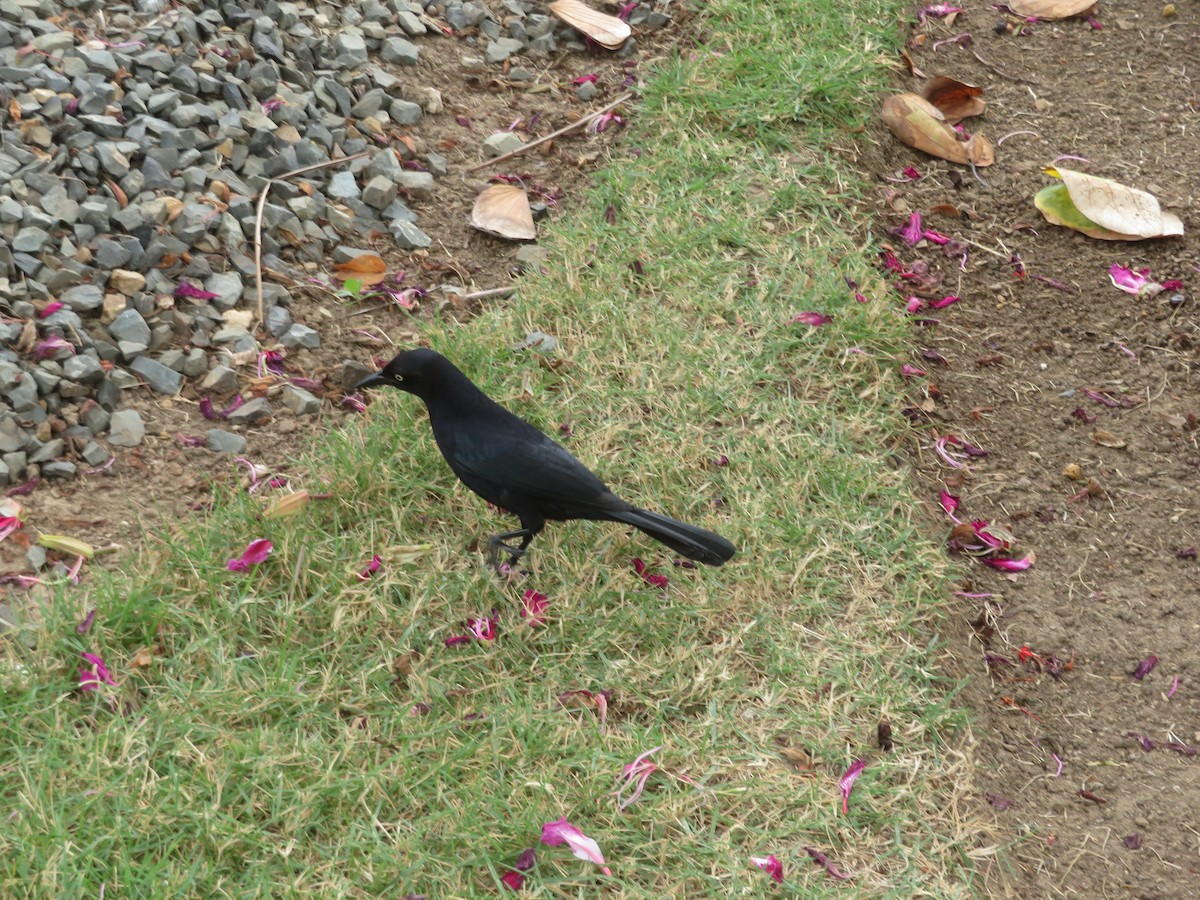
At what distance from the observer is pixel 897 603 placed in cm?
345

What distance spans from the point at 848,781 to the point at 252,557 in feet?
5.38

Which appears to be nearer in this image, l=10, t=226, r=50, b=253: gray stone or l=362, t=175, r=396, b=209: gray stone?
l=10, t=226, r=50, b=253: gray stone

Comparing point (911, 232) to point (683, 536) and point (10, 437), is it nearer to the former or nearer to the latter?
point (683, 536)

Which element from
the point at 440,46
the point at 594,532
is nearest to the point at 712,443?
the point at 594,532

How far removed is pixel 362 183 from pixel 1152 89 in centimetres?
343

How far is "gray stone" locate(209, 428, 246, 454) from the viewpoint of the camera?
3.79m

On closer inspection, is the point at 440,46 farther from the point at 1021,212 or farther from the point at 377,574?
the point at 377,574

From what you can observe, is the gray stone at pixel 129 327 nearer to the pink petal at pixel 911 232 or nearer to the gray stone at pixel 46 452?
the gray stone at pixel 46 452

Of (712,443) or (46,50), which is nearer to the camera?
(712,443)

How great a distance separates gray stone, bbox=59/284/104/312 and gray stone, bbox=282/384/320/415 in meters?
0.64

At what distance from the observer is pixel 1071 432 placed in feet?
13.5

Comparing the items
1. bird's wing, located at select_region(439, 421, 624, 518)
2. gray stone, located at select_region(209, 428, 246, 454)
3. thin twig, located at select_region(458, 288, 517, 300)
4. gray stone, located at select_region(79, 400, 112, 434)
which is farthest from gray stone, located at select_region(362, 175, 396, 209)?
bird's wing, located at select_region(439, 421, 624, 518)

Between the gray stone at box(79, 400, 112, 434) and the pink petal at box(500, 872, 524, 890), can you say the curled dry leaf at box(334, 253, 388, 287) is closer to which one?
the gray stone at box(79, 400, 112, 434)

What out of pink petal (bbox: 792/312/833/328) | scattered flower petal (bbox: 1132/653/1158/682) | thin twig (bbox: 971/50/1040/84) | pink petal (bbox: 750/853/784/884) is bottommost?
pink petal (bbox: 750/853/784/884)
